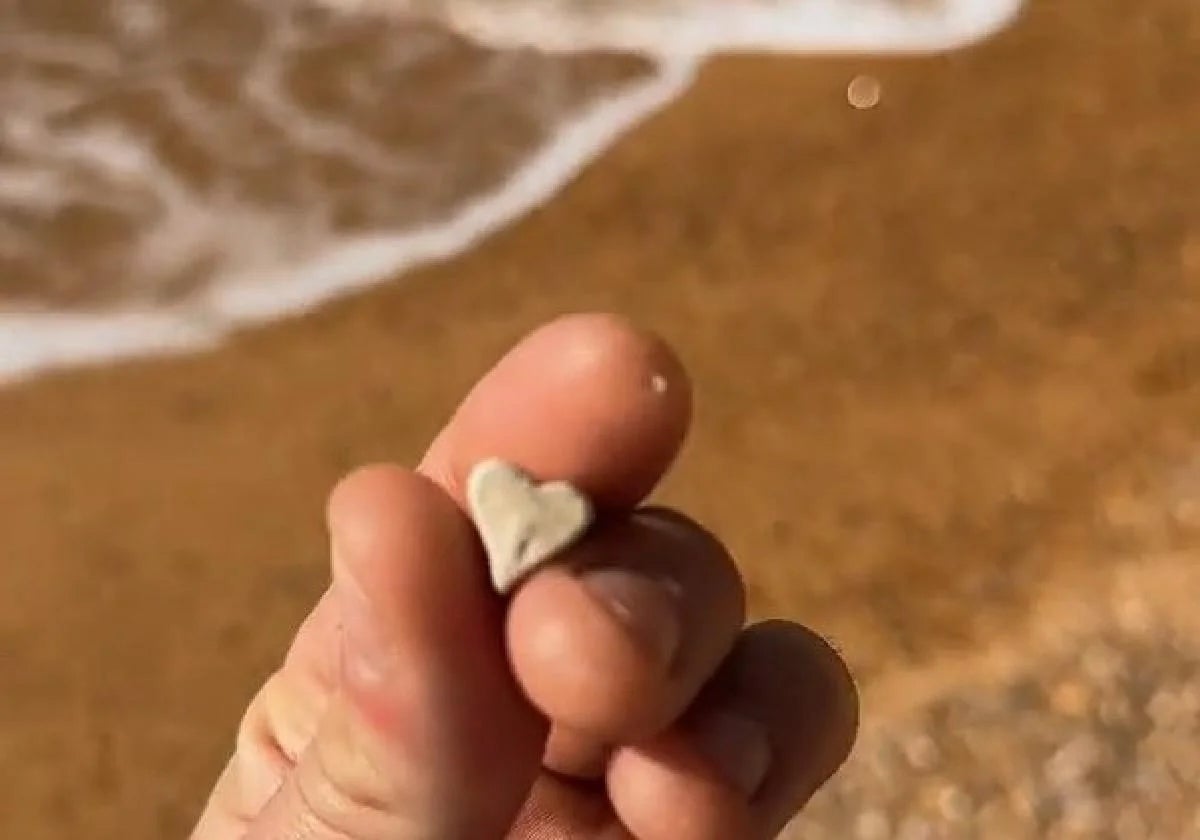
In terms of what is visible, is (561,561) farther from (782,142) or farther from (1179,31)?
(1179,31)

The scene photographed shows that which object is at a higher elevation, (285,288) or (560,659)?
(560,659)

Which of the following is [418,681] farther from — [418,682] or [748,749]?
[748,749]

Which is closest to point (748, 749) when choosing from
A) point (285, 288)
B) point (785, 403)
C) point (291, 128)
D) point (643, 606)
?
point (643, 606)

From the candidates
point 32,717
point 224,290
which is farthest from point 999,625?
point 224,290

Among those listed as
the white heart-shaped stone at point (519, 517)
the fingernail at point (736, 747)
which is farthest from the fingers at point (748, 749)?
the white heart-shaped stone at point (519, 517)

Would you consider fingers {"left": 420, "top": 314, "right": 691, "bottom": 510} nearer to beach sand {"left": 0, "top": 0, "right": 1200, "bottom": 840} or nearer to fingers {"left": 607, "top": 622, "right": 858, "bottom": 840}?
fingers {"left": 607, "top": 622, "right": 858, "bottom": 840}

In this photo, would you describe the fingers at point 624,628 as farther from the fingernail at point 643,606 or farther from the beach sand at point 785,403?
the beach sand at point 785,403

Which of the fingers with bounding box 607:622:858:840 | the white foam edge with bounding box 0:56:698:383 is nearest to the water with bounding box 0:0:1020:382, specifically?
the white foam edge with bounding box 0:56:698:383
